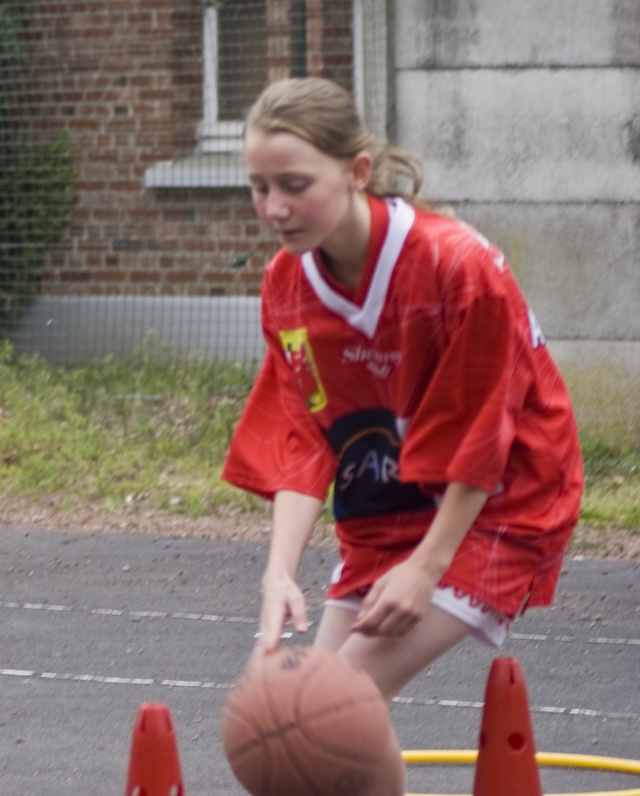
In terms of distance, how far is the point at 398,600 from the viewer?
3.07m

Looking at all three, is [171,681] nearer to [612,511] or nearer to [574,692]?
[574,692]

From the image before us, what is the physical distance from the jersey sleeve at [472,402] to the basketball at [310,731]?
459 millimetres

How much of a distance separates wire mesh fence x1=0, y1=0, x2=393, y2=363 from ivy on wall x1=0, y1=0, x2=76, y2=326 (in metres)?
0.01

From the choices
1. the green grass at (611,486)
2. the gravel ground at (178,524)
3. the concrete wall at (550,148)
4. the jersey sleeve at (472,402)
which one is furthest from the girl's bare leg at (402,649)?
the concrete wall at (550,148)

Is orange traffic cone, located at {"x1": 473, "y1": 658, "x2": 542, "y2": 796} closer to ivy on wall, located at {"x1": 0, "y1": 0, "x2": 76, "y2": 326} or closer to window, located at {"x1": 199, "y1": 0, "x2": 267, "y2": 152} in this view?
window, located at {"x1": 199, "y1": 0, "x2": 267, "y2": 152}

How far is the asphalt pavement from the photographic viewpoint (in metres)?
4.76

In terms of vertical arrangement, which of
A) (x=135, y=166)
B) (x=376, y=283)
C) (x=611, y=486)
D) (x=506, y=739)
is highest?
(x=376, y=283)

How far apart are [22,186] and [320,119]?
995cm

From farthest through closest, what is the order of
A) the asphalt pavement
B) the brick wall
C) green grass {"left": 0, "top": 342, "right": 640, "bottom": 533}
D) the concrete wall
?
the brick wall < the concrete wall < green grass {"left": 0, "top": 342, "right": 640, "bottom": 533} < the asphalt pavement

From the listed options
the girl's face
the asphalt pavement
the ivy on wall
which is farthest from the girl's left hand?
the ivy on wall

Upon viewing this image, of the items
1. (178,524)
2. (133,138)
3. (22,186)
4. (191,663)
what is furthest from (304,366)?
(22,186)

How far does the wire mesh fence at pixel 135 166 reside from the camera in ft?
39.5

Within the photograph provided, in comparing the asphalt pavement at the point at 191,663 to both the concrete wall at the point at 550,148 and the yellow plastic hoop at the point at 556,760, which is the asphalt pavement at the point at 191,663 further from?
the concrete wall at the point at 550,148

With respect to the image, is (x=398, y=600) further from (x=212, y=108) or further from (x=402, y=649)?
(x=212, y=108)
